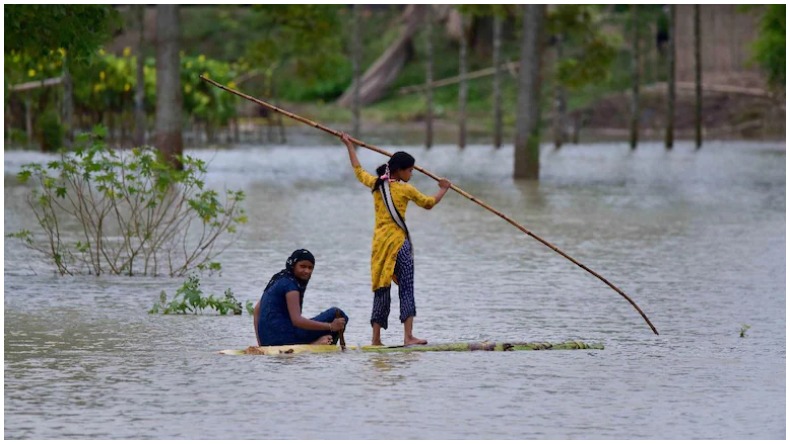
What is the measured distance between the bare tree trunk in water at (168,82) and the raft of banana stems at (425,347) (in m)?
18.8

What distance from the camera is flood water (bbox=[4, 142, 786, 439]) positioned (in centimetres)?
954

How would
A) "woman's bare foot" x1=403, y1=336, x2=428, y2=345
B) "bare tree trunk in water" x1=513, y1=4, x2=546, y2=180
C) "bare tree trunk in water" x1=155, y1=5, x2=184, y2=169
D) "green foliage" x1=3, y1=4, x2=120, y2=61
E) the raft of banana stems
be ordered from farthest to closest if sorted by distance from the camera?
"bare tree trunk in water" x1=513, y1=4, x2=546, y2=180
"bare tree trunk in water" x1=155, y1=5, x2=184, y2=169
"green foliage" x1=3, y1=4, x2=120, y2=61
"woman's bare foot" x1=403, y1=336, x2=428, y2=345
the raft of banana stems

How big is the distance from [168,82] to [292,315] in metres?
19.9

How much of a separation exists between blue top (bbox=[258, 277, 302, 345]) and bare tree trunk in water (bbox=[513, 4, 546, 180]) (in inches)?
781

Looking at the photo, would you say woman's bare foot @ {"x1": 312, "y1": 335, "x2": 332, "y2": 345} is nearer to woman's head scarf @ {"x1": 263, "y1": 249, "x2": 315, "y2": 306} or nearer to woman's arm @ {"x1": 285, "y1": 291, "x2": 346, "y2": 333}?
woman's arm @ {"x1": 285, "y1": 291, "x2": 346, "y2": 333}

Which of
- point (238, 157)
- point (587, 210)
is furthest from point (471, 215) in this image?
point (238, 157)

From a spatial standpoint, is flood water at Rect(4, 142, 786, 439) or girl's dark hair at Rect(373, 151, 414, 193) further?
girl's dark hair at Rect(373, 151, 414, 193)

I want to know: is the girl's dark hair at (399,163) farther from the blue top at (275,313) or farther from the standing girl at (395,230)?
the blue top at (275,313)

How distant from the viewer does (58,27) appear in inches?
711

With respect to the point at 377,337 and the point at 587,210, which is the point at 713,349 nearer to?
the point at 377,337

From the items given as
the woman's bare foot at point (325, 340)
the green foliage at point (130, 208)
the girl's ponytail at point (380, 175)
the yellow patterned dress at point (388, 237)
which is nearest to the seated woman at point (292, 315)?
the woman's bare foot at point (325, 340)

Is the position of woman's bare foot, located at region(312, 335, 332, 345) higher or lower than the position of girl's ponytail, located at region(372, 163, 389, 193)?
lower

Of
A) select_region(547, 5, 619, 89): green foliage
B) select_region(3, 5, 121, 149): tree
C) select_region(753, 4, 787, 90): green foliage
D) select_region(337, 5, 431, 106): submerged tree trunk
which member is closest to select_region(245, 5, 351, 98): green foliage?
select_region(547, 5, 619, 89): green foliage

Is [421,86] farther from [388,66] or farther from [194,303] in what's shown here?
[194,303]
